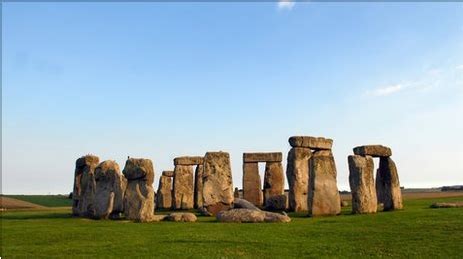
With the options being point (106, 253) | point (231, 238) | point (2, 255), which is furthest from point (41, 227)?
point (231, 238)

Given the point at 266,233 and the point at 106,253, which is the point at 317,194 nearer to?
the point at 266,233

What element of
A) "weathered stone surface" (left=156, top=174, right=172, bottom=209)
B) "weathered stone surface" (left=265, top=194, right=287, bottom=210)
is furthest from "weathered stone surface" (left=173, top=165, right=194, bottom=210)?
"weathered stone surface" (left=265, top=194, right=287, bottom=210)

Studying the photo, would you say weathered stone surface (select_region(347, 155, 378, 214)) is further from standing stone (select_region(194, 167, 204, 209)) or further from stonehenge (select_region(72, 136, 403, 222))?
standing stone (select_region(194, 167, 204, 209))

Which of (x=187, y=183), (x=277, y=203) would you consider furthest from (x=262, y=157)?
(x=187, y=183)

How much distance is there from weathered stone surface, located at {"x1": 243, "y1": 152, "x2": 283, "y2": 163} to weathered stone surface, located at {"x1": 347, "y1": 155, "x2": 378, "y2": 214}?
384 inches

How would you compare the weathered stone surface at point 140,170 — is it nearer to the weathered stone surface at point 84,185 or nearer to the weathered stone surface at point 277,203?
the weathered stone surface at point 84,185

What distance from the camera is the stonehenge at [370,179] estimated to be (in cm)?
1997

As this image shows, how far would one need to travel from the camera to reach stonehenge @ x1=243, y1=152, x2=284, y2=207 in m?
29.8

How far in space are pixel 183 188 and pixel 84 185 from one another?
34.5 feet

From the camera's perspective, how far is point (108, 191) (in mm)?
20953

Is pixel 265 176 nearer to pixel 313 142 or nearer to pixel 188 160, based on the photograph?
pixel 188 160

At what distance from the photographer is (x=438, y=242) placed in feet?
39.1

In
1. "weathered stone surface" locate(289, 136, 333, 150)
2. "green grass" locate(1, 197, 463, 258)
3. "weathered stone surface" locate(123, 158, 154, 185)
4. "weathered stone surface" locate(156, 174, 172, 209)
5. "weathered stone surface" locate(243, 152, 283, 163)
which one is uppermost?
"weathered stone surface" locate(289, 136, 333, 150)

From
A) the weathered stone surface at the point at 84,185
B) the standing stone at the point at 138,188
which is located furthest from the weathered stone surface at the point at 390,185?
the weathered stone surface at the point at 84,185
